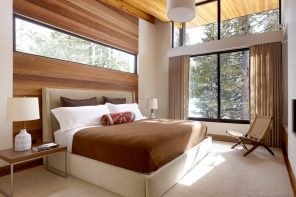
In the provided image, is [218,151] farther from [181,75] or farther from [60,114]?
[60,114]

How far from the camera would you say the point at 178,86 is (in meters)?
5.47

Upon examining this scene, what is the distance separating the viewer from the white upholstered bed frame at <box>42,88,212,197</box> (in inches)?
76.1

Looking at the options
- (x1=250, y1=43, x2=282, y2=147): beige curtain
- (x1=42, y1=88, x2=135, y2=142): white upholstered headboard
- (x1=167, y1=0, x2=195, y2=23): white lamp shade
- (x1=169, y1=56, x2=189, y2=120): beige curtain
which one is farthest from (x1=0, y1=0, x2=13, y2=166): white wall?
(x1=250, y1=43, x2=282, y2=147): beige curtain

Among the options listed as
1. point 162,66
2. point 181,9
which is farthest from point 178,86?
point 181,9

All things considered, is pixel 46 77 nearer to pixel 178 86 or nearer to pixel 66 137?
pixel 66 137

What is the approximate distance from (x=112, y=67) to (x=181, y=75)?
201 centimetres

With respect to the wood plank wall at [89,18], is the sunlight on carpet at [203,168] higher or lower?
lower

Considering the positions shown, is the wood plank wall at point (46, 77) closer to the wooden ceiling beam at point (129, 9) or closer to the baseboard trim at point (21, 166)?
the baseboard trim at point (21, 166)

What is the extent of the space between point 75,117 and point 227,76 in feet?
12.5

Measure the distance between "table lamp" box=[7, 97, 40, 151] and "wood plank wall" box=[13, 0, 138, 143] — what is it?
694 mm

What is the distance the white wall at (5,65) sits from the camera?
8.75 ft

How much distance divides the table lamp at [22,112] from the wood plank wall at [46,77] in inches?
27.3

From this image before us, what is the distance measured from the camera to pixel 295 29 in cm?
238

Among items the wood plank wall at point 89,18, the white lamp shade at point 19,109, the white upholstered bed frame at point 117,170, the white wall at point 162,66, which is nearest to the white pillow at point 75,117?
the white upholstered bed frame at point 117,170
